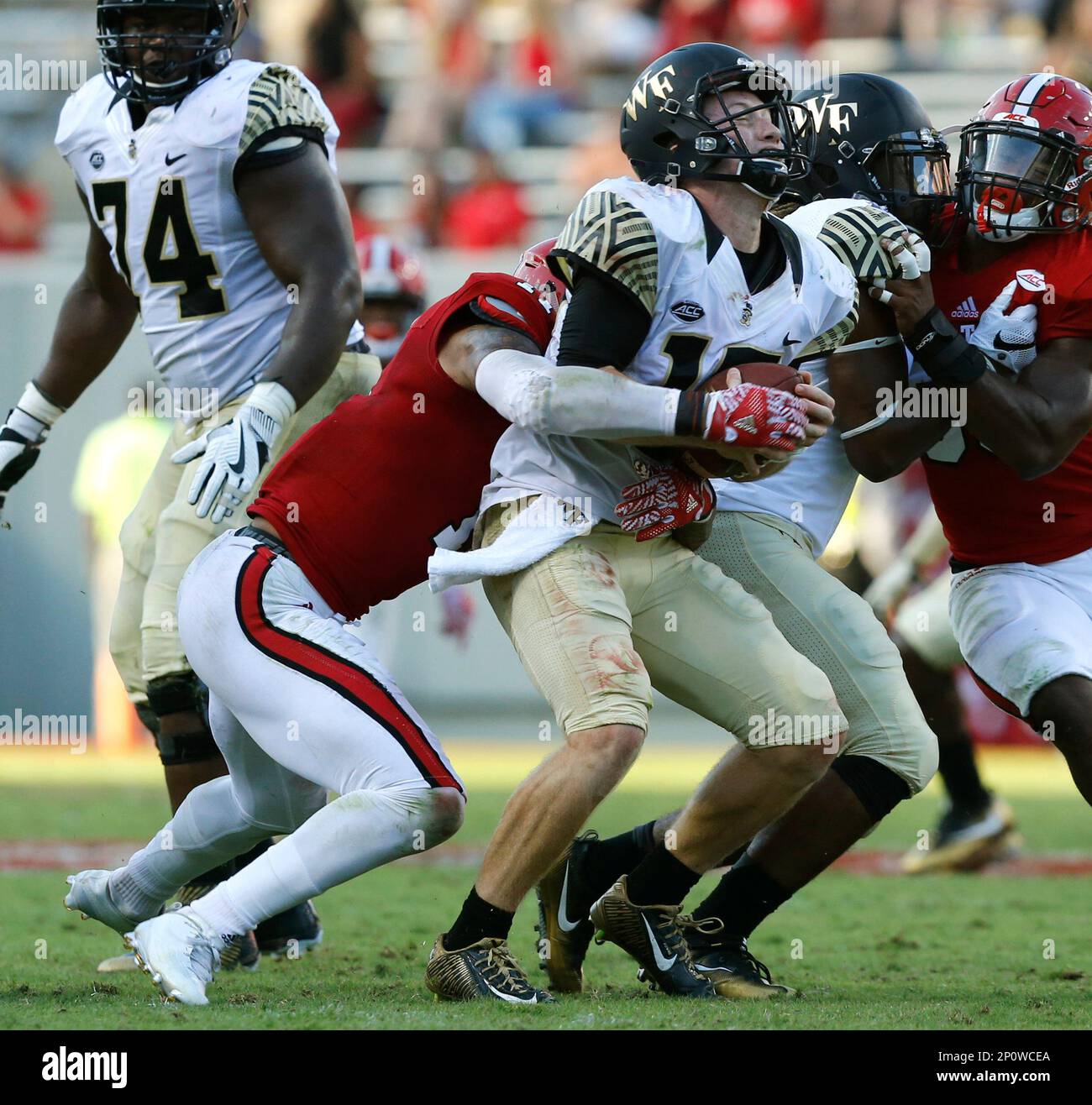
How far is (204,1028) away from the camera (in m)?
2.75

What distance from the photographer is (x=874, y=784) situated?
3.60 metres

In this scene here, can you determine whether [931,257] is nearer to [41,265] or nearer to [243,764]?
[243,764]

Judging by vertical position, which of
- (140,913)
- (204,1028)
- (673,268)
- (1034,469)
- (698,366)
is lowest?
(140,913)

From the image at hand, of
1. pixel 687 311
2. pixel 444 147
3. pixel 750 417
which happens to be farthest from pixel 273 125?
pixel 444 147

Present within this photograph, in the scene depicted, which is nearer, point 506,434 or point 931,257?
point 506,434

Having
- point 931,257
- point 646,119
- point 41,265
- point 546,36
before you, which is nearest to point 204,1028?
point 646,119

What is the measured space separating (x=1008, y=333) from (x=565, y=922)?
1623mm

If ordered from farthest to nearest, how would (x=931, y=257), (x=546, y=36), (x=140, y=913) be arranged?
(x=546, y=36)
(x=931, y=257)
(x=140, y=913)

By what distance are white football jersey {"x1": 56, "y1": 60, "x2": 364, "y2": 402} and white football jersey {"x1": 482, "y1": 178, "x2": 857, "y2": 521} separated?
90 cm

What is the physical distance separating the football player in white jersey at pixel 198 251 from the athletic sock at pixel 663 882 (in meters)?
1.02

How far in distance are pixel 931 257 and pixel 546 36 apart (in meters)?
7.86

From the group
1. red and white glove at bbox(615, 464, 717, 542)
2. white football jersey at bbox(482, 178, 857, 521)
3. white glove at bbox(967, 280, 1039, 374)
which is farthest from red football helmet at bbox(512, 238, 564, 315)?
white glove at bbox(967, 280, 1039, 374)

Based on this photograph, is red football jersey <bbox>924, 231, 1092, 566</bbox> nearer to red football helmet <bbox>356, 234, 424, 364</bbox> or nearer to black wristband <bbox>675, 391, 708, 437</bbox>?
black wristband <bbox>675, 391, 708, 437</bbox>

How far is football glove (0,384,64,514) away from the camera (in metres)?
4.29
